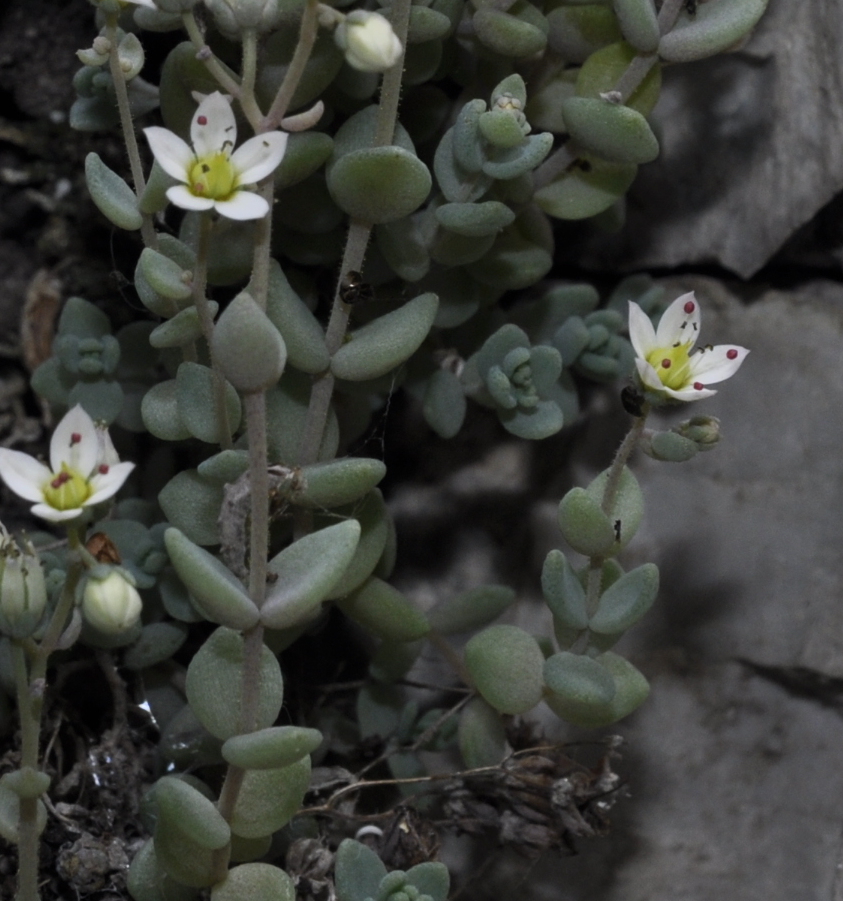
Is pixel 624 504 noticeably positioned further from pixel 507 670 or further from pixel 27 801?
pixel 27 801

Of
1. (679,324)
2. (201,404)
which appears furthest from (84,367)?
(679,324)

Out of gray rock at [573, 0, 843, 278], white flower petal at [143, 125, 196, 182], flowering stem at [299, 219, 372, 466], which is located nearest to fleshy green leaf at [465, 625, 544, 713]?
flowering stem at [299, 219, 372, 466]

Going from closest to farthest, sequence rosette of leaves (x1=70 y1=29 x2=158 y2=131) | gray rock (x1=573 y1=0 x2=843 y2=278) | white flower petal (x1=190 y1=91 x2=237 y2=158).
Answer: white flower petal (x1=190 y1=91 x2=237 y2=158) → rosette of leaves (x1=70 y1=29 x2=158 y2=131) → gray rock (x1=573 y1=0 x2=843 y2=278)

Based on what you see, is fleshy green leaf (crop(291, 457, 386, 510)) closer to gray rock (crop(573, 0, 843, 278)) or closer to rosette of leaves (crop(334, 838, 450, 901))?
rosette of leaves (crop(334, 838, 450, 901))

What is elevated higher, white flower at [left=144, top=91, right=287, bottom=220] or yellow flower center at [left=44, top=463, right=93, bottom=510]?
white flower at [left=144, top=91, right=287, bottom=220]

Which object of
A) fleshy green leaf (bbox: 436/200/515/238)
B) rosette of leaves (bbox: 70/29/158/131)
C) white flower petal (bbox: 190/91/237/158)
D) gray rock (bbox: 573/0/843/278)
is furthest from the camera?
gray rock (bbox: 573/0/843/278)

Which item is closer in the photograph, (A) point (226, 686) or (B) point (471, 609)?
(A) point (226, 686)

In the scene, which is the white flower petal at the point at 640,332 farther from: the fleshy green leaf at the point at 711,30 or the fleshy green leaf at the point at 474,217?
the fleshy green leaf at the point at 711,30
